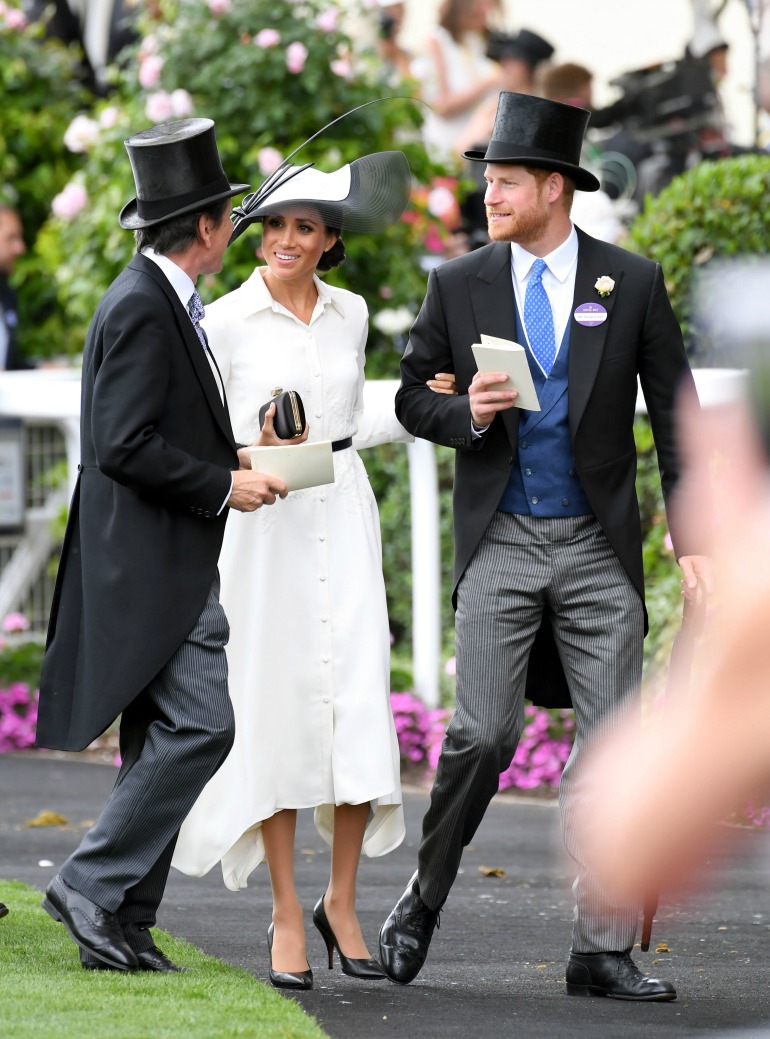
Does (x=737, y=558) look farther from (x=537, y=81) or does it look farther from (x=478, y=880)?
(x=537, y=81)

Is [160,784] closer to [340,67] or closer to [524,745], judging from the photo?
[524,745]

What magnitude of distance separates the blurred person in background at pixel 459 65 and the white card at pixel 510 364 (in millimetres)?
7657

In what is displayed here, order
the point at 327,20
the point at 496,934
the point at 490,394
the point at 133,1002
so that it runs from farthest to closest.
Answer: the point at 327,20 → the point at 496,934 → the point at 490,394 → the point at 133,1002

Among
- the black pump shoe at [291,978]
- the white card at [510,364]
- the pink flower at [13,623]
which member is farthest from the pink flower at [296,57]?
the black pump shoe at [291,978]

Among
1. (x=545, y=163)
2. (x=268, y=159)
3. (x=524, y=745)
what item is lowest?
(x=524, y=745)

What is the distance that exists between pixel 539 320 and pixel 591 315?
0.14 metres

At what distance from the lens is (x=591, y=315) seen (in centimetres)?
480

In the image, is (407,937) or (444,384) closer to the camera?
(407,937)

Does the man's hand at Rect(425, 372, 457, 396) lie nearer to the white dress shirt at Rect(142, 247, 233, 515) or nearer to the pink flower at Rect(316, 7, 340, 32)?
the white dress shirt at Rect(142, 247, 233, 515)

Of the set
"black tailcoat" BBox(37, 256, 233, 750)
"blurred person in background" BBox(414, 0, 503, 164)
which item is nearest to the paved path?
"black tailcoat" BBox(37, 256, 233, 750)

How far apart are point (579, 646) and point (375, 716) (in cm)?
57

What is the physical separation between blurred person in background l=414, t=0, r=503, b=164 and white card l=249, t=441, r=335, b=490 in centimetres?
766

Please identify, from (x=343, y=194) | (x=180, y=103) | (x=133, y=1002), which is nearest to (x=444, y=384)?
(x=343, y=194)

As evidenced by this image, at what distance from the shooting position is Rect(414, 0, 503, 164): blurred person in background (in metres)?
12.1
